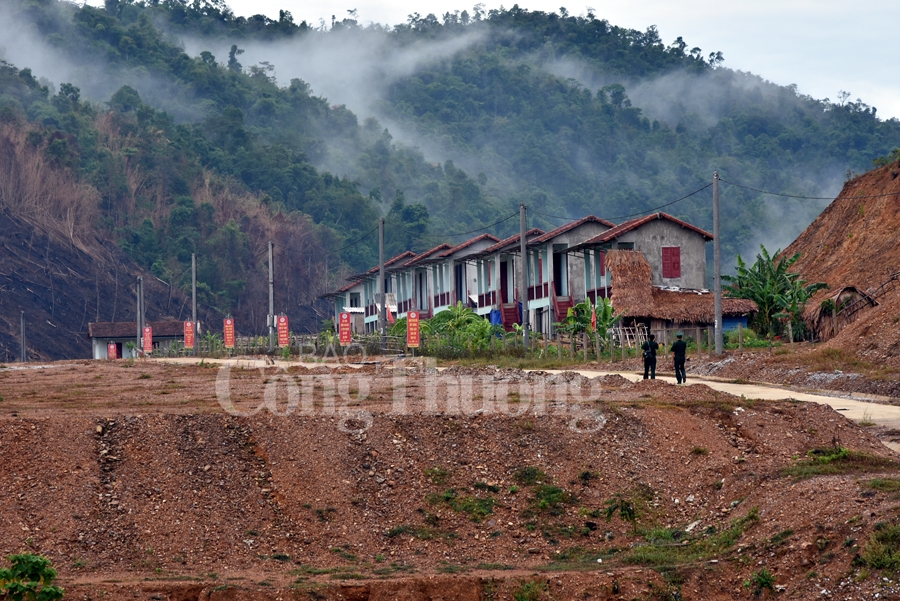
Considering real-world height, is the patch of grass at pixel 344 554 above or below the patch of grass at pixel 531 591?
above

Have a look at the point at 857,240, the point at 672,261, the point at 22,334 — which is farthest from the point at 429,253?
the point at 22,334

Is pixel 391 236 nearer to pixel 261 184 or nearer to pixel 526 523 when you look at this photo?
pixel 261 184

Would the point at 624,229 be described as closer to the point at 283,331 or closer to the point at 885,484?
the point at 283,331

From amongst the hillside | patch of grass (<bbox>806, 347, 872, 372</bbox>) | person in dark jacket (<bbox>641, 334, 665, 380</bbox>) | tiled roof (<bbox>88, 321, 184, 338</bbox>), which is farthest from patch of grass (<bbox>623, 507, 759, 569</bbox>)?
tiled roof (<bbox>88, 321, 184, 338</bbox>)

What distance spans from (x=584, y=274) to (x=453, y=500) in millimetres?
37357

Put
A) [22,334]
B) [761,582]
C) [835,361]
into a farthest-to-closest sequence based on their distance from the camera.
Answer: [22,334] → [835,361] → [761,582]

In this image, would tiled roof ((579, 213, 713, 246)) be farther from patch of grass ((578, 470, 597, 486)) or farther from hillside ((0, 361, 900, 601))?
patch of grass ((578, 470, 597, 486))

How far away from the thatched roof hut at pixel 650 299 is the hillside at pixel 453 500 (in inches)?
921

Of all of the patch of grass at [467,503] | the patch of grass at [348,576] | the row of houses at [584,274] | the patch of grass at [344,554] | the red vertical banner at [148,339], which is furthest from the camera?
the red vertical banner at [148,339]

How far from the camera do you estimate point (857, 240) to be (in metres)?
51.6

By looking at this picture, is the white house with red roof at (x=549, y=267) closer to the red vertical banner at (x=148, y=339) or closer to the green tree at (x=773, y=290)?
the green tree at (x=773, y=290)

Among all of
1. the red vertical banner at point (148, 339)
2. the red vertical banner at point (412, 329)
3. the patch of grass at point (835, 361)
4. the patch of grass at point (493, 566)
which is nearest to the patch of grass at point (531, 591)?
the patch of grass at point (493, 566)

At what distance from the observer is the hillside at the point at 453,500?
44.0ft

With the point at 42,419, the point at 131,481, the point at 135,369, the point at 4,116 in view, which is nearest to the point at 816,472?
the point at 131,481
